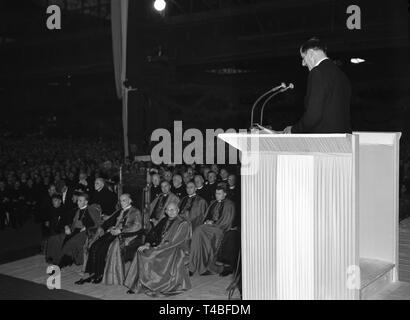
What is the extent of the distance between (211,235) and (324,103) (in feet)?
12.8

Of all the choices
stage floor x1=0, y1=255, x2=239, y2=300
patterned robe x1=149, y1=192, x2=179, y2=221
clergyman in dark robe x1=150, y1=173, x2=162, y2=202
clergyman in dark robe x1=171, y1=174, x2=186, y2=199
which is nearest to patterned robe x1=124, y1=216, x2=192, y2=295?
stage floor x1=0, y1=255, x2=239, y2=300

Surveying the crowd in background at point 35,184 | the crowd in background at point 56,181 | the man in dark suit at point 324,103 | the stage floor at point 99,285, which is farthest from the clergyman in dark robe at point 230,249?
the man in dark suit at point 324,103

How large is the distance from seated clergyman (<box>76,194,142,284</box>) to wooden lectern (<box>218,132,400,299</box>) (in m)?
3.37

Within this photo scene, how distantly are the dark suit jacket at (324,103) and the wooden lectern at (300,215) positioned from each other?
0.20 m

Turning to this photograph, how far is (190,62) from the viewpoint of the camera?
15.8m

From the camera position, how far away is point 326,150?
8.95 feet

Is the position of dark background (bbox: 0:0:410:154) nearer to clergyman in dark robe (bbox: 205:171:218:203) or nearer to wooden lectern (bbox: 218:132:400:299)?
clergyman in dark robe (bbox: 205:171:218:203)

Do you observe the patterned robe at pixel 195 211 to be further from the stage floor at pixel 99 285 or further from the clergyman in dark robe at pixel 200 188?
the stage floor at pixel 99 285

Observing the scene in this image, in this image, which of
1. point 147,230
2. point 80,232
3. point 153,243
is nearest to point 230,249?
point 153,243

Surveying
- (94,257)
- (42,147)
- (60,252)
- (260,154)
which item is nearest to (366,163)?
(260,154)

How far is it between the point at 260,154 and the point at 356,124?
42.5 feet

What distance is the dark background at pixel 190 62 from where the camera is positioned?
451 inches

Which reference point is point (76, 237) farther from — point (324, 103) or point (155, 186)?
point (324, 103)

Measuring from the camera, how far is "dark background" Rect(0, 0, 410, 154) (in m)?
11.4
